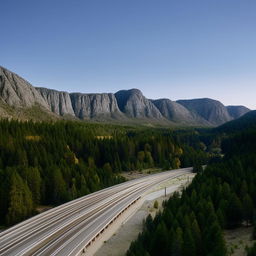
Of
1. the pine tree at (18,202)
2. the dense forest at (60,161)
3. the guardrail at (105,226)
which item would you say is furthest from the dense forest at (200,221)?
the dense forest at (60,161)

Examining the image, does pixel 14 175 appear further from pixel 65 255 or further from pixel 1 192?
pixel 65 255

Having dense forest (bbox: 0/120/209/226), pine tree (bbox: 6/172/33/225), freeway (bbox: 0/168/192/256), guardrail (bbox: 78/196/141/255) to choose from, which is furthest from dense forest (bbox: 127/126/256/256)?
dense forest (bbox: 0/120/209/226)

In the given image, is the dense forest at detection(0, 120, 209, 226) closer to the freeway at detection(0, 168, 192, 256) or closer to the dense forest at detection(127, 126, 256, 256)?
the freeway at detection(0, 168, 192, 256)

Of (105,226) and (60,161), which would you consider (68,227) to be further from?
(60,161)

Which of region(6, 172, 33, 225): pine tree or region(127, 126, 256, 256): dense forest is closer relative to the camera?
region(127, 126, 256, 256): dense forest

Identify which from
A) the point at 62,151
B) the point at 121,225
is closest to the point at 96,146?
the point at 62,151

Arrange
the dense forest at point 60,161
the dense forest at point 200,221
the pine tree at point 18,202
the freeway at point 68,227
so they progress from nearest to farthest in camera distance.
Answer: the dense forest at point 200,221 → the freeway at point 68,227 → the pine tree at point 18,202 → the dense forest at point 60,161

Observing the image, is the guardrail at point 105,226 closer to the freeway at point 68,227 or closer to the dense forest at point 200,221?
the freeway at point 68,227
